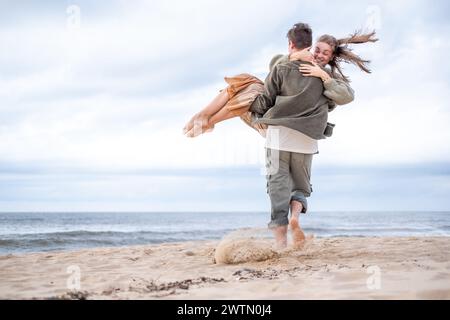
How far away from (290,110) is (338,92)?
44 centimetres

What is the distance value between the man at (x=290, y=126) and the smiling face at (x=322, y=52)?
242 mm

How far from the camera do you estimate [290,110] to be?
403 centimetres

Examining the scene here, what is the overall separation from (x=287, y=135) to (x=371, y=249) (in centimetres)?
160

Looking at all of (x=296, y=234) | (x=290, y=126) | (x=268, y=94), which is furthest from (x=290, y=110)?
(x=296, y=234)

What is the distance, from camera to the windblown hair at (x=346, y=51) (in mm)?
4391

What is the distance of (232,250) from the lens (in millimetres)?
4117

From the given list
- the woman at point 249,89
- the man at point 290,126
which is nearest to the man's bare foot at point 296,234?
the man at point 290,126

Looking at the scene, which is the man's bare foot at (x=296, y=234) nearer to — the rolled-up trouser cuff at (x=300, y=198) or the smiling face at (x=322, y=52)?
the rolled-up trouser cuff at (x=300, y=198)

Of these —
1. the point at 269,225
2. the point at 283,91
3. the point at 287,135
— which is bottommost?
the point at 269,225

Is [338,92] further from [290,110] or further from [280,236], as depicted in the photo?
[280,236]

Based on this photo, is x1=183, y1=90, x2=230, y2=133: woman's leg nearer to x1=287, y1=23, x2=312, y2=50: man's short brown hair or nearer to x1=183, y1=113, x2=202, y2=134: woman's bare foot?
x1=183, y1=113, x2=202, y2=134: woman's bare foot

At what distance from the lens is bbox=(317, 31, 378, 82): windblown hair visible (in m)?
4.39
